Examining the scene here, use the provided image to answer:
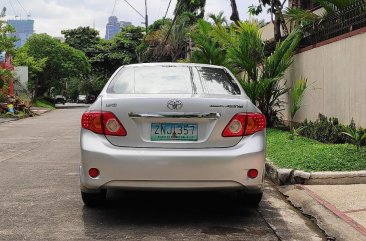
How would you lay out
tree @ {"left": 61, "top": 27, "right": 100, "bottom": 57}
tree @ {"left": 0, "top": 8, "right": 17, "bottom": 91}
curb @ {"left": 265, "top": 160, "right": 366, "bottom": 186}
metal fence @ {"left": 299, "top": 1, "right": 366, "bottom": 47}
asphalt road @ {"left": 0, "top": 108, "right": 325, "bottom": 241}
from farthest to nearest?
1. tree @ {"left": 61, "top": 27, "right": 100, "bottom": 57}
2. tree @ {"left": 0, "top": 8, "right": 17, "bottom": 91}
3. metal fence @ {"left": 299, "top": 1, "right": 366, "bottom": 47}
4. curb @ {"left": 265, "top": 160, "right": 366, "bottom": 186}
5. asphalt road @ {"left": 0, "top": 108, "right": 325, "bottom": 241}

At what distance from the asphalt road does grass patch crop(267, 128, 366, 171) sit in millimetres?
664

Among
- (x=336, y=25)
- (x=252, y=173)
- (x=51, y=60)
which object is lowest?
(x=252, y=173)

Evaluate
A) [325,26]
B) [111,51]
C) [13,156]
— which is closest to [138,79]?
[13,156]

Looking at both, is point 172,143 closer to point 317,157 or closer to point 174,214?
point 174,214

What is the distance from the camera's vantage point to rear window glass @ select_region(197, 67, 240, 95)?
5033 millimetres

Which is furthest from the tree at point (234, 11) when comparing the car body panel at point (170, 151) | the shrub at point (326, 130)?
the car body panel at point (170, 151)

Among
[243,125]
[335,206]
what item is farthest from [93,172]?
[335,206]

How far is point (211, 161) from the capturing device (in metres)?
4.38

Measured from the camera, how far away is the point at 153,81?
5.08m

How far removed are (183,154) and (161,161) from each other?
20 centimetres

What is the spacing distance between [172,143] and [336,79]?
18.3ft

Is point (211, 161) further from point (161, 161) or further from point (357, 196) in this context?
point (357, 196)

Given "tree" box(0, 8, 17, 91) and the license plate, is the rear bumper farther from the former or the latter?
"tree" box(0, 8, 17, 91)

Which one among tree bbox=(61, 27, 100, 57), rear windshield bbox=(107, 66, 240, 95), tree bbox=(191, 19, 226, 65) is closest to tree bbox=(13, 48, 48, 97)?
tree bbox=(61, 27, 100, 57)
